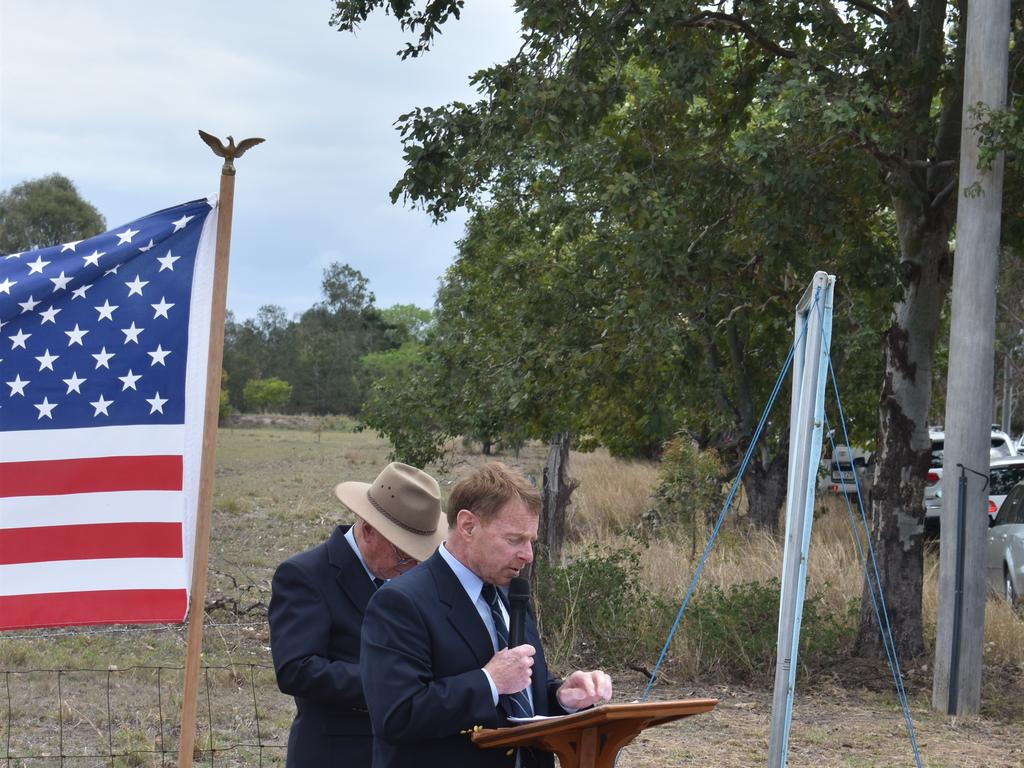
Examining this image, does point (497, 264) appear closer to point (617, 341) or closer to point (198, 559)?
point (617, 341)

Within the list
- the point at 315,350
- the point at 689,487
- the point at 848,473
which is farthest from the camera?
the point at 315,350

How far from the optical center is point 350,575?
4211 mm

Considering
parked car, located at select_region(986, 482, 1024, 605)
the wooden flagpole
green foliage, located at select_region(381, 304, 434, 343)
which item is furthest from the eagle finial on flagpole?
green foliage, located at select_region(381, 304, 434, 343)

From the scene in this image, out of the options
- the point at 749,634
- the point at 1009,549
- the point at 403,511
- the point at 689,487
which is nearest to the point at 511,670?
the point at 403,511

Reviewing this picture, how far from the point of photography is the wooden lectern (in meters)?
3.08

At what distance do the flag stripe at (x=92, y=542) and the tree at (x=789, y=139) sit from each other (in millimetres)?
5545

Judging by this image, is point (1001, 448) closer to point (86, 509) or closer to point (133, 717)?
point (133, 717)

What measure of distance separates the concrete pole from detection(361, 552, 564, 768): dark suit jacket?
23.3 feet

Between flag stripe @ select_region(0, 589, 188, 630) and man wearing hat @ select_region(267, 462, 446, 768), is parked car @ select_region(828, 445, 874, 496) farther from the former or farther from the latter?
man wearing hat @ select_region(267, 462, 446, 768)

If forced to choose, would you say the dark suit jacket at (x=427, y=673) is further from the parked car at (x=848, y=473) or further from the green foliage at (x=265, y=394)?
the green foliage at (x=265, y=394)

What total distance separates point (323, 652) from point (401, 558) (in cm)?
37

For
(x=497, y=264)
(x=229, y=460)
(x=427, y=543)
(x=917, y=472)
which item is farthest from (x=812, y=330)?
(x=229, y=460)

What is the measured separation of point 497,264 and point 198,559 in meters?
12.3

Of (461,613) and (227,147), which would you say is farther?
(227,147)
